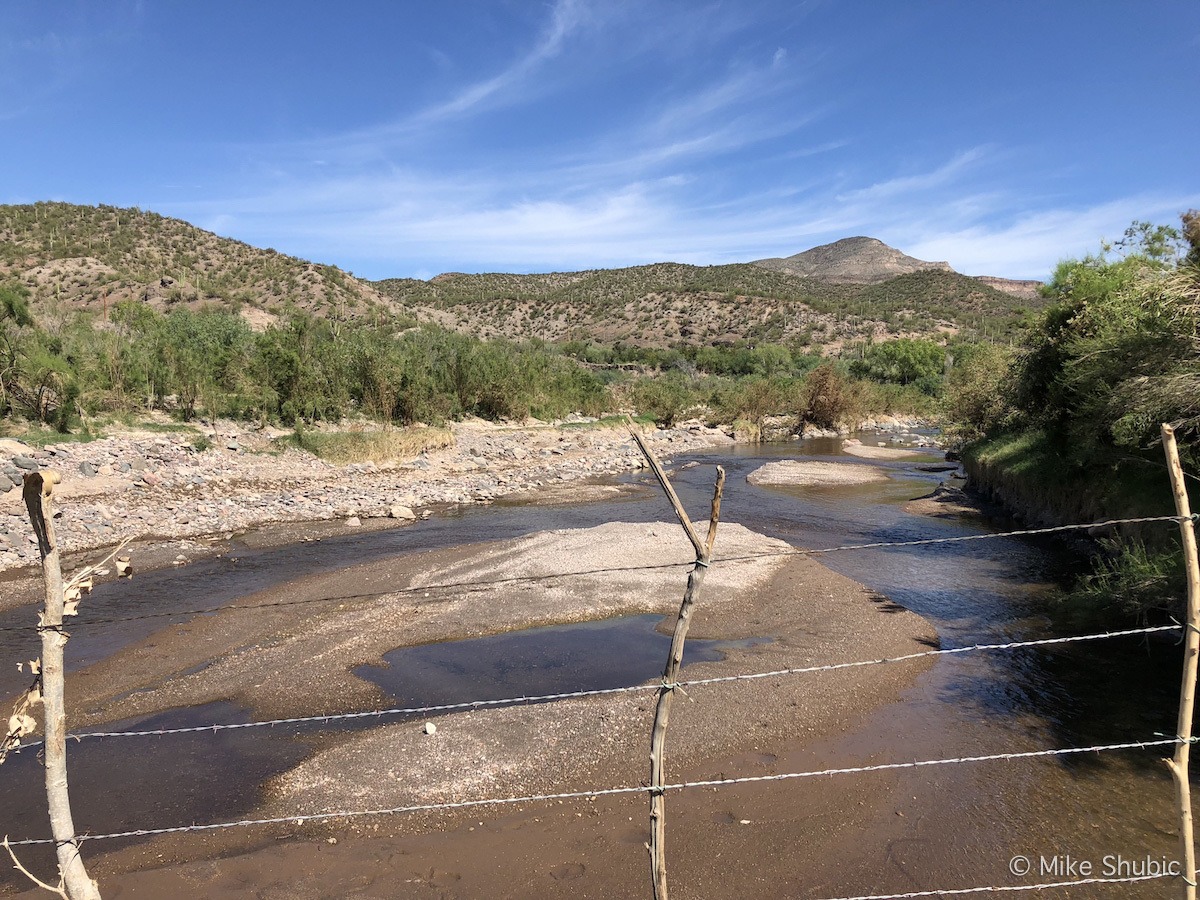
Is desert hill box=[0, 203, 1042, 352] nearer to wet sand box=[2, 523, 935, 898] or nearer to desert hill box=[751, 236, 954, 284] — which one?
desert hill box=[751, 236, 954, 284]

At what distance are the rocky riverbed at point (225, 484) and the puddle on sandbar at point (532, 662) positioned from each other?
712 centimetres

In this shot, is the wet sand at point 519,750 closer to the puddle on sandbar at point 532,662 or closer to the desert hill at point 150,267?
the puddle on sandbar at point 532,662

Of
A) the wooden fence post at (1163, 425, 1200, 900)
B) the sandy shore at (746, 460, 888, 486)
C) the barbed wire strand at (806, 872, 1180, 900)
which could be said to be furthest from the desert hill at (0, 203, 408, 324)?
the wooden fence post at (1163, 425, 1200, 900)

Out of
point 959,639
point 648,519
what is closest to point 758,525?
point 648,519

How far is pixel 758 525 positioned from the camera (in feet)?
64.2

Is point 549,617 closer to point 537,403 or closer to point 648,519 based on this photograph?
point 648,519

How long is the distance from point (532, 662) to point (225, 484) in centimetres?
1579

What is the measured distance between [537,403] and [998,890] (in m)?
37.5

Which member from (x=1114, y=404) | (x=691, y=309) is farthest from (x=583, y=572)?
(x=691, y=309)

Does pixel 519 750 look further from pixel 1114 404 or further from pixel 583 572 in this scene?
pixel 1114 404

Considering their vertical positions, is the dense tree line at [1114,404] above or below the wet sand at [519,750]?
above

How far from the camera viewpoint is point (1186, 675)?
3885 mm

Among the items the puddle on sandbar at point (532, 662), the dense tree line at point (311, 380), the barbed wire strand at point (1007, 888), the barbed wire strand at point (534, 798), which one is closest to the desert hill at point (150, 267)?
the dense tree line at point (311, 380)

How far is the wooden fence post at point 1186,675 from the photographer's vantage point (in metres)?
3.79
